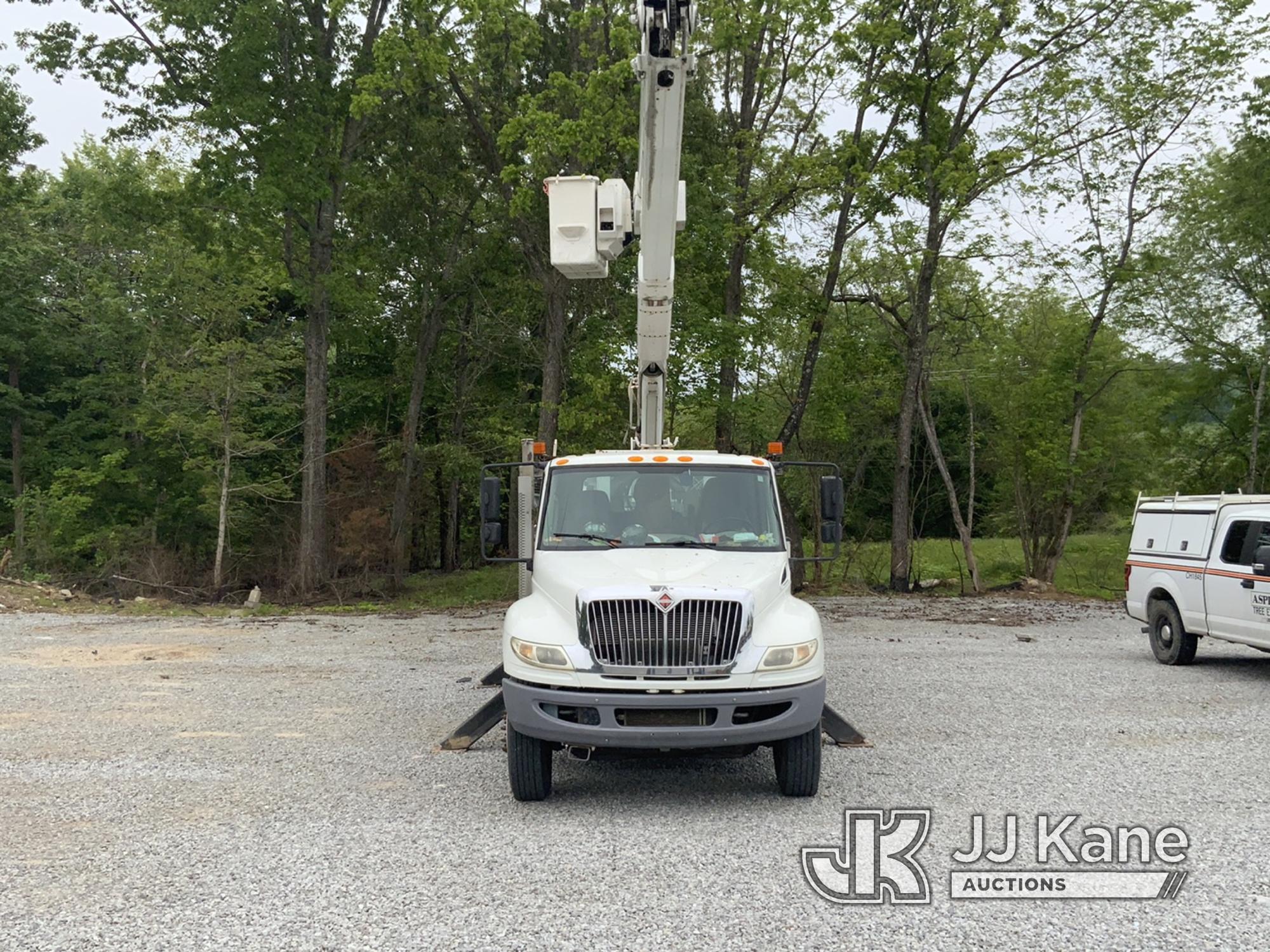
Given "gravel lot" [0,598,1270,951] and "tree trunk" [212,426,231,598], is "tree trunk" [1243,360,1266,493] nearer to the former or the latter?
"gravel lot" [0,598,1270,951]

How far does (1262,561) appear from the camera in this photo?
10070 millimetres

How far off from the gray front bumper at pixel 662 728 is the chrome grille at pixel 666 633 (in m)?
0.21

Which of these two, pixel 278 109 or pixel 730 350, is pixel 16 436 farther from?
pixel 730 350

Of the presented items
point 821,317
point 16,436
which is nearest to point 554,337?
point 821,317

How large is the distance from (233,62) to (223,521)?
1092 centimetres

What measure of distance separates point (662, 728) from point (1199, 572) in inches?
329

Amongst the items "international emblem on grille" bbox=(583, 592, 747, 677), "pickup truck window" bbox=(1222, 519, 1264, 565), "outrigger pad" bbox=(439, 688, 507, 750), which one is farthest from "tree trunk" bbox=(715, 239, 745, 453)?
"international emblem on grille" bbox=(583, 592, 747, 677)

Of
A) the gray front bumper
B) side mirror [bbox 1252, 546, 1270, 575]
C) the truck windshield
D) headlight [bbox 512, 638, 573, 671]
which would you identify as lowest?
the gray front bumper

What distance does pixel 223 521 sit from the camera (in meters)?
24.7

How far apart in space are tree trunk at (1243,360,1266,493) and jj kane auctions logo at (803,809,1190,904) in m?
22.6

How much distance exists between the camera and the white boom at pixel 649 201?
728 cm

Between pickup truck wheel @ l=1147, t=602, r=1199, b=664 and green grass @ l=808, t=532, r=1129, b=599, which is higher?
pickup truck wheel @ l=1147, t=602, r=1199, b=664

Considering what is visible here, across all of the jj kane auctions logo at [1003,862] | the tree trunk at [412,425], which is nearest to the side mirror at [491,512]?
the jj kane auctions logo at [1003,862]

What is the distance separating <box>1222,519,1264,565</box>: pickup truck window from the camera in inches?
421
